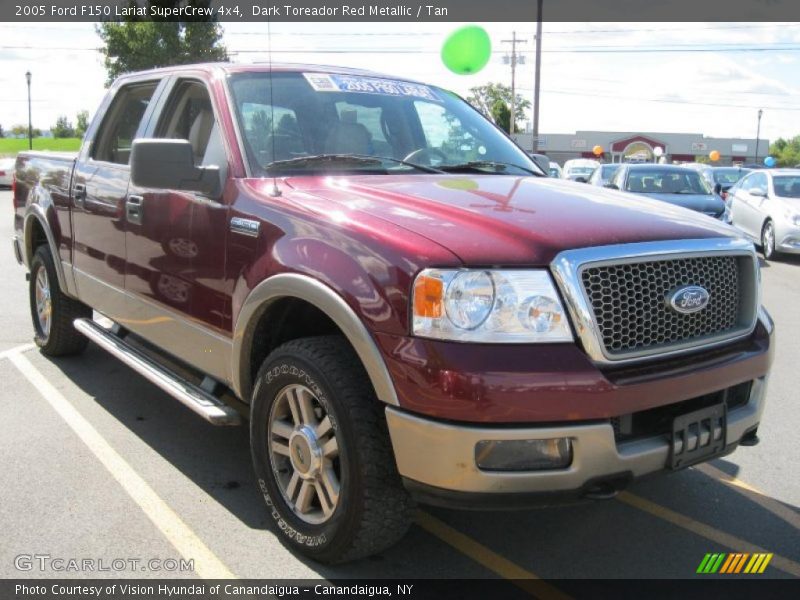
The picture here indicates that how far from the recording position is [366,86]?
4289mm

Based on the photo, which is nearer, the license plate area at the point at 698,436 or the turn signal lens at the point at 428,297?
the turn signal lens at the point at 428,297

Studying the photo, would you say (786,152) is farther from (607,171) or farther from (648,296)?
(648,296)

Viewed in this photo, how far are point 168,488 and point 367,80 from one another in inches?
95.7

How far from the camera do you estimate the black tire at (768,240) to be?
12.9m

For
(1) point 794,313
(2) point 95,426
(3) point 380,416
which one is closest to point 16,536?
(2) point 95,426

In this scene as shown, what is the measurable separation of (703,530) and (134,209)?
326 centimetres

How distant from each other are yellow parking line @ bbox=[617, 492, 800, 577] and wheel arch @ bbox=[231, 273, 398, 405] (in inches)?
61.5

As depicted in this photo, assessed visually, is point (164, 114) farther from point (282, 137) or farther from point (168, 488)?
point (168, 488)

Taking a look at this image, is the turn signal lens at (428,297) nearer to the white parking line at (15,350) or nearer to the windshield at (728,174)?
the white parking line at (15,350)

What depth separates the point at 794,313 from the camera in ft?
27.8

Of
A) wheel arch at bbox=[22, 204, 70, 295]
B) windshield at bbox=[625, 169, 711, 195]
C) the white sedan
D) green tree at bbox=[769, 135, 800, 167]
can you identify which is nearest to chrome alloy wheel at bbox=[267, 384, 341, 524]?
wheel arch at bbox=[22, 204, 70, 295]

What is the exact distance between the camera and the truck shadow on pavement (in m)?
3.15

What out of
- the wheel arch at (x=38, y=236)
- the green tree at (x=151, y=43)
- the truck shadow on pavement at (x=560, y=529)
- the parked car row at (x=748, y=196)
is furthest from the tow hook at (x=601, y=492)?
the green tree at (x=151, y=43)

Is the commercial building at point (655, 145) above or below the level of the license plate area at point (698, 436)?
above
